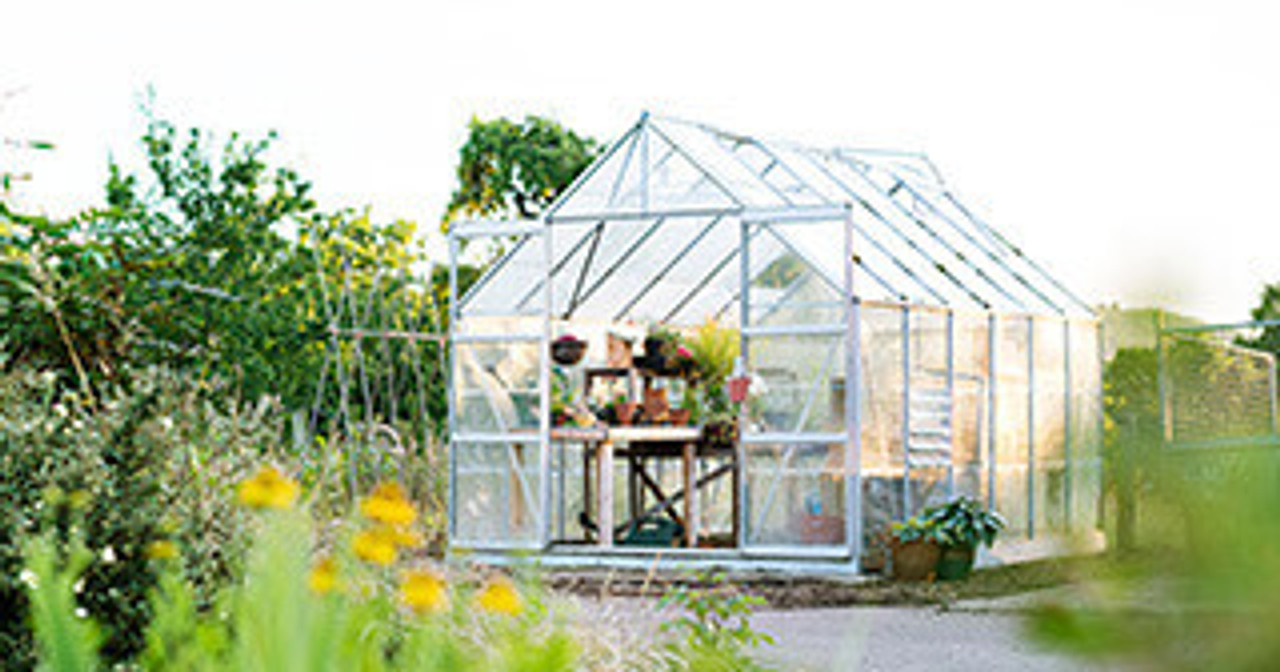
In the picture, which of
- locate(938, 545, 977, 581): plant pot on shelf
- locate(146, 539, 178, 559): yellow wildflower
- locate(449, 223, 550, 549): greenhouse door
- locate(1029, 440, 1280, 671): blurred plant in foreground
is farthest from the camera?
locate(449, 223, 550, 549): greenhouse door

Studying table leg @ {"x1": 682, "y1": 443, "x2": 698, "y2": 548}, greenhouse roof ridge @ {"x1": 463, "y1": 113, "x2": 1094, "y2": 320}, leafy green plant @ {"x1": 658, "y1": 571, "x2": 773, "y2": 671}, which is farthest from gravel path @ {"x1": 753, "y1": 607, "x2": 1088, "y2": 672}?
greenhouse roof ridge @ {"x1": 463, "y1": 113, "x2": 1094, "y2": 320}

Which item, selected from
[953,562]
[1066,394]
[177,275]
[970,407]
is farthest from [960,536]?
[177,275]

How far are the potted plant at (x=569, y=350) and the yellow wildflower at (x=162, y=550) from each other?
654cm

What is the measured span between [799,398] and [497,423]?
2.27 metres

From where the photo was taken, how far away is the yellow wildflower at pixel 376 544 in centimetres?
207

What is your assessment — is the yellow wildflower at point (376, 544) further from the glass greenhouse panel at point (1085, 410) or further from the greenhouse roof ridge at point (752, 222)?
the glass greenhouse panel at point (1085, 410)

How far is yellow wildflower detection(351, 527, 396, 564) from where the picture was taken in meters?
2.07

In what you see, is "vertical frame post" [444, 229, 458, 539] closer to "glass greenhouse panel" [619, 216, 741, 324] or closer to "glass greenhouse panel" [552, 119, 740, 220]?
"glass greenhouse panel" [552, 119, 740, 220]

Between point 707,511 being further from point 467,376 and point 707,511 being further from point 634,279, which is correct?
point 467,376

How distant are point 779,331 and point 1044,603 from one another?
968cm

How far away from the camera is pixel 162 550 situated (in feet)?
12.1

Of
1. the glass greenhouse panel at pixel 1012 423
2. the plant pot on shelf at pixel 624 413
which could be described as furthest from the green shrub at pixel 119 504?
the glass greenhouse panel at pixel 1012 423

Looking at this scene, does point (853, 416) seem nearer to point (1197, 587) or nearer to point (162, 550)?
point (162, 550)

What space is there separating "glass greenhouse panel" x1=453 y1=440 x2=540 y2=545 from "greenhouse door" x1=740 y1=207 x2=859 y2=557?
1676 mm
